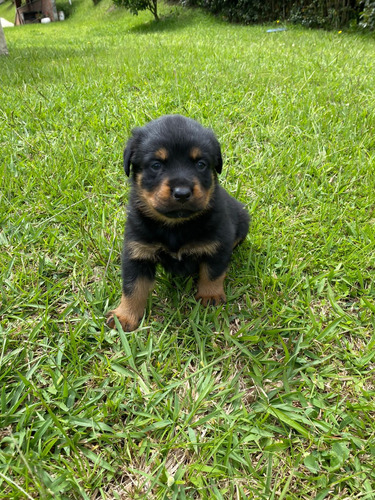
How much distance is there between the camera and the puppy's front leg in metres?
2.24

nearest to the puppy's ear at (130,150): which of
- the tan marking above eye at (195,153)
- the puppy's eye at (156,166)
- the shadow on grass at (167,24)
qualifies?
the puppy's eye at (156,166)

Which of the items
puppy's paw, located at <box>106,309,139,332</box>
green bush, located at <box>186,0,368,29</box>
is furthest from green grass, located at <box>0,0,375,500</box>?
green bush, located at <box>186,0,368,29</box>

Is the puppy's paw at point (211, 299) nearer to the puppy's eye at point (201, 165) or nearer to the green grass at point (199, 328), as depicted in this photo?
the green grass at point (199, 328)

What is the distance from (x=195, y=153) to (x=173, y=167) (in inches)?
6.2

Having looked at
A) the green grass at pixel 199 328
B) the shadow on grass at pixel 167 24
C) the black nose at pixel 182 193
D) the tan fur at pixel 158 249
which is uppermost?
the shadow on grass at pixel 167 24

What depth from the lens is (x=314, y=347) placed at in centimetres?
212

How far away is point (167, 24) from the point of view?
1645cm

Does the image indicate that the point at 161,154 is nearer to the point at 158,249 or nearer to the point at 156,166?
the point at 156,166

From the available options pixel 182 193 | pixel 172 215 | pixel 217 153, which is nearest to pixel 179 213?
pixel 172 215

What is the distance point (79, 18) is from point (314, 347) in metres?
33.0

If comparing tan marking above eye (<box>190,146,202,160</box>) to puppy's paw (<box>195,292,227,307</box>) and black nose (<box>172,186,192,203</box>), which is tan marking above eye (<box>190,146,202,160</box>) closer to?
black nose (<box>172,186,192,203</box>)

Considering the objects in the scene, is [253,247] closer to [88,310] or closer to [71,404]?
[88,310]

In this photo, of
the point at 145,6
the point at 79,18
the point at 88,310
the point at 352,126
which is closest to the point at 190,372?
the point at 88,310

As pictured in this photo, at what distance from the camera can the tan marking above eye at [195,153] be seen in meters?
2.10
